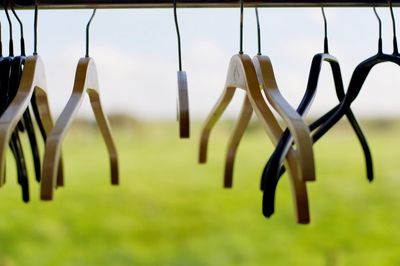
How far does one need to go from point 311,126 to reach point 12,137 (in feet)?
1.72

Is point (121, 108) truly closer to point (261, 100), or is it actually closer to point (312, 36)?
point (312, 36)

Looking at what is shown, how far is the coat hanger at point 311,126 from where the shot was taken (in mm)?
815

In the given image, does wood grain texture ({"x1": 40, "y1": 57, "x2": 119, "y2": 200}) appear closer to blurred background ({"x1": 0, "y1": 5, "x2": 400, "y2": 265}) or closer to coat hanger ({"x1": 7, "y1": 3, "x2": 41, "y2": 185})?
coat hanger ({"x1": 7, "y1": 3, "x2": 41, "y2": 185})

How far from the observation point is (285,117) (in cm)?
80

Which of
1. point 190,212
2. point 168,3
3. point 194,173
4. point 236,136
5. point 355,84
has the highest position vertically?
point 168,3

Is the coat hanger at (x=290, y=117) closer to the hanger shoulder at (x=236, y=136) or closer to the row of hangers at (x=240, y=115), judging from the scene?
the row of hangers at (x=240, y=115)

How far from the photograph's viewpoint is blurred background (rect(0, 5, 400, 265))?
149 centimetres

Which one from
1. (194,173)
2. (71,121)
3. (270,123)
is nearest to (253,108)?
(270,123)

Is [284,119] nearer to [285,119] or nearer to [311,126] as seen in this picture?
[285,119]

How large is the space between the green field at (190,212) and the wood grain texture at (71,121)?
0.49 m

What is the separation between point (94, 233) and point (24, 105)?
0.75 meters

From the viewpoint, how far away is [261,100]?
34.9 inches

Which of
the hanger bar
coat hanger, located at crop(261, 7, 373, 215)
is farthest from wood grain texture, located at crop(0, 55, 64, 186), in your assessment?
coat hanger, located at crop(261, 7, 373, 215)

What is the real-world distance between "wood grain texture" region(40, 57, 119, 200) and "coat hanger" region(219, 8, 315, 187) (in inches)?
9.1
